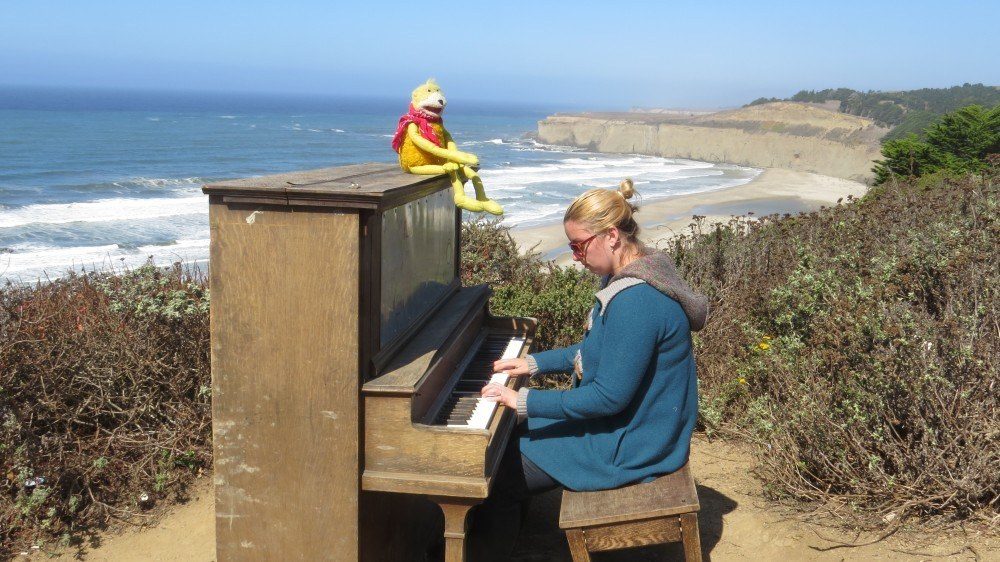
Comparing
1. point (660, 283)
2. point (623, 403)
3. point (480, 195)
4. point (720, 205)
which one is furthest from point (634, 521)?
point (720, 205)

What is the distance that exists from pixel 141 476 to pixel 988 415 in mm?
4510

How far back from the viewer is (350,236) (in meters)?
3.00

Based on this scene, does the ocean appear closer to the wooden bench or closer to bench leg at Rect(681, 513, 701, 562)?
the wooden bench

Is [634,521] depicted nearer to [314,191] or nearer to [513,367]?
[513,367]

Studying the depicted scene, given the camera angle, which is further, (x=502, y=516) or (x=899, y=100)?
(x=899, y=100)

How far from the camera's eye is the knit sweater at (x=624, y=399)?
3.19 metres

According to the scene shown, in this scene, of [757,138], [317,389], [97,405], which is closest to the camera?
[317,389]

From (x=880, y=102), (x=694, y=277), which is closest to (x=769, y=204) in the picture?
(x=694, y=277)

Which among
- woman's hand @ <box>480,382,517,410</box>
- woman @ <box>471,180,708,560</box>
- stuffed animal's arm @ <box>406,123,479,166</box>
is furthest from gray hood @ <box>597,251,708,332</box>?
stuffed animal's arm @ <box>406,123,479,166</box>

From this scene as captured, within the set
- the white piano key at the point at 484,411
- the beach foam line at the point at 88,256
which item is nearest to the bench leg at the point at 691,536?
the white piano key at the point at 484,411

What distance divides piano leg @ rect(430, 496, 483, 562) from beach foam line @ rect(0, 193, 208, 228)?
24799 mm

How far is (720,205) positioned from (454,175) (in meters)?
30.3

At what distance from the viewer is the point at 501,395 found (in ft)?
11.4

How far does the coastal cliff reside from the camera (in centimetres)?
6425
